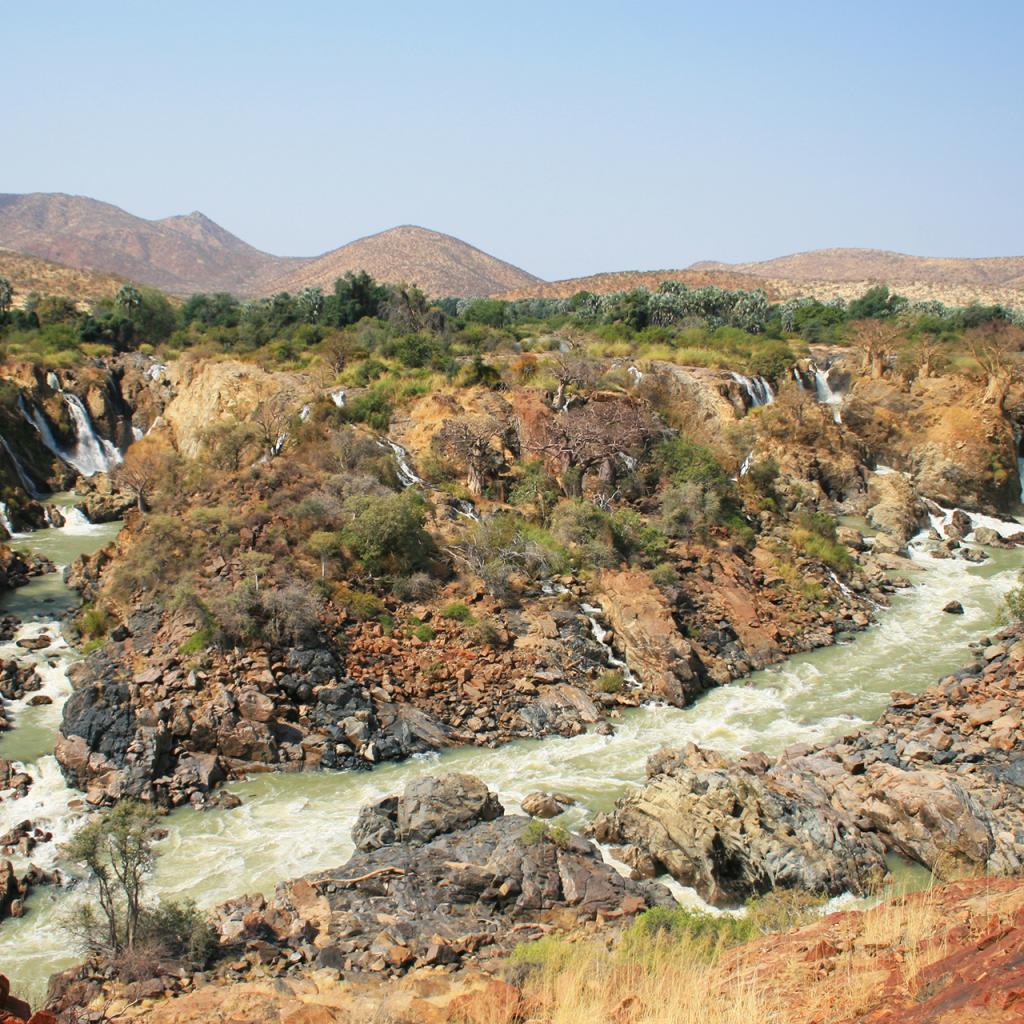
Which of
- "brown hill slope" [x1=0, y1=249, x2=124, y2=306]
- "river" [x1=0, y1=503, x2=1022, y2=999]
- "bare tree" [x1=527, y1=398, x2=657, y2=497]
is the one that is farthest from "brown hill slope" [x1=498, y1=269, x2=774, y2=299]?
"river" [x1=0, y1=503, x2=1022, y2=999]

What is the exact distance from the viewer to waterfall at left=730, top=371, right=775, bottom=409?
35.3 metres

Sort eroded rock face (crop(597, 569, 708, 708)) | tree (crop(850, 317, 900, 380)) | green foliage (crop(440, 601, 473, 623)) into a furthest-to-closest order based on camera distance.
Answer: tree (crop(850, 317, 900, 380)), green foliage (crop(440, 601, 473, 623)), eroded rock face (crop(597, 569, 708, 708))

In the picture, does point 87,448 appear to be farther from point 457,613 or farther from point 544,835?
point 544,835

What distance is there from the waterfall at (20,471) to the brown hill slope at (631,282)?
176 ft

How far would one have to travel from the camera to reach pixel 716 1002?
733 cm

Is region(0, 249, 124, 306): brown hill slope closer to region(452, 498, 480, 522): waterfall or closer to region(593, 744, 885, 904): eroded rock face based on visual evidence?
region(452, 498, 480, 522): waterfall

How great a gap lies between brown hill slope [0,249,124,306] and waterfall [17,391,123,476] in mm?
33053

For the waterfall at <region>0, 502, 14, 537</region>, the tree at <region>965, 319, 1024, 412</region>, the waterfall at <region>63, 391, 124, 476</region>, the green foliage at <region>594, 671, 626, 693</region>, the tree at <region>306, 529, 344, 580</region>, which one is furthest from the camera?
the waterfall at <region>63, 391, 124, 476</region>

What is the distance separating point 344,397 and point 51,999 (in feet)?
71.3

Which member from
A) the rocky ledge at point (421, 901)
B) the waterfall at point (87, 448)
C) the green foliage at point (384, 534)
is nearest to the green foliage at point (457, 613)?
the green foliage at point (384, 534)

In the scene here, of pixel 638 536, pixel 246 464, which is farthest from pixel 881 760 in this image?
pixel 246 464

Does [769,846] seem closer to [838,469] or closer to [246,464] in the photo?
[246,464]

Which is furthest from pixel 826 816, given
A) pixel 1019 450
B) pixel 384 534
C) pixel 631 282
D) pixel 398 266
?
pixel 398 266

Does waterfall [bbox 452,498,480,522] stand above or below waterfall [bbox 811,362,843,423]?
below
